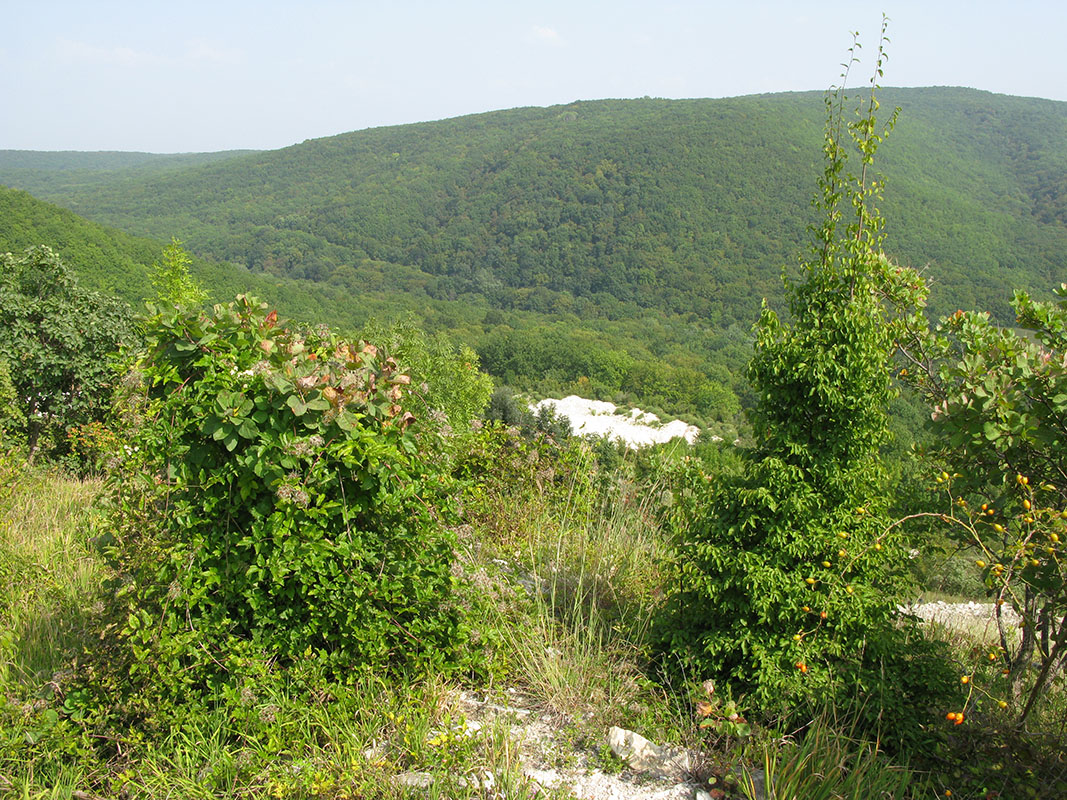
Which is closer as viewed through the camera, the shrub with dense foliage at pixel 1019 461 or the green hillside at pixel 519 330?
the shrub with dense foliage at pixel 1019 461

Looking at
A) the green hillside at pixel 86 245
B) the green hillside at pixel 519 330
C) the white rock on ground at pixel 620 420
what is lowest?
the white rock on ground at pixel 620 420

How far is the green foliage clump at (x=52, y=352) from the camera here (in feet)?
24.8

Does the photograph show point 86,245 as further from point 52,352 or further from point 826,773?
point 826,773

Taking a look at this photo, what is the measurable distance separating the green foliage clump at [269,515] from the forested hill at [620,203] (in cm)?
7595

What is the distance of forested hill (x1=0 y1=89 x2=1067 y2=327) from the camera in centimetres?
8606

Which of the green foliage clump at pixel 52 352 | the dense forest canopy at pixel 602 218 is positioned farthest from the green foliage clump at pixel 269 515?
the dense forest canopy at pixel 602 218

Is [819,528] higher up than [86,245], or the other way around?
[86,245]

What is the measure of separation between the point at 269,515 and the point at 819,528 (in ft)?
6.67

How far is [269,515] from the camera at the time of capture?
245cm

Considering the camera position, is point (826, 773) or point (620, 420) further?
point (620, 420)

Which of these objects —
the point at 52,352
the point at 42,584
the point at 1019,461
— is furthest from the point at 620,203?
the point at 1019,461

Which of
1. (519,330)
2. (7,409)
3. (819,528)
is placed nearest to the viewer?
(819,528)

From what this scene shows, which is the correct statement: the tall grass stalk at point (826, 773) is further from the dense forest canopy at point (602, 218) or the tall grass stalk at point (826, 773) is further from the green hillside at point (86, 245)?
the dense forest canopy at point (602, 218)

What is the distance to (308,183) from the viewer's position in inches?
5310
